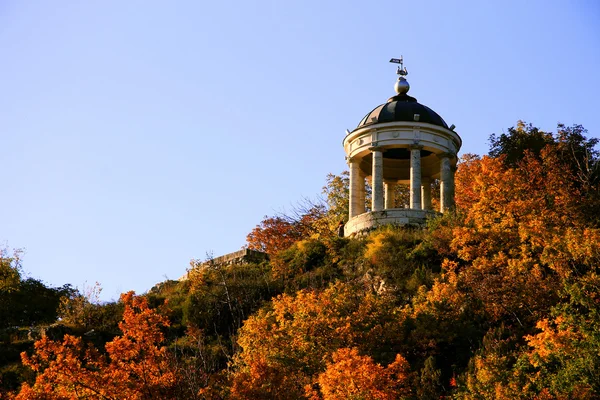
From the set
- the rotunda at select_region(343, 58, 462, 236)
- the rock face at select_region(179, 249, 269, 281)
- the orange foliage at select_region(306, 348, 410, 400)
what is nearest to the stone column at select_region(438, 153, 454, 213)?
the rotunda at select_region(343, 58, 462, 236)

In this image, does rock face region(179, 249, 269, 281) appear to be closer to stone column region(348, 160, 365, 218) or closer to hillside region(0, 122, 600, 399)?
hillside region(0, 122, 600, 399)

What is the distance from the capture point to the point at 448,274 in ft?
115

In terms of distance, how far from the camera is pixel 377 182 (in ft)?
150

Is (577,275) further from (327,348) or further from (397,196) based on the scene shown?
(397,196)

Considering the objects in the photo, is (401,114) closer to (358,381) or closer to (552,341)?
(552,341)

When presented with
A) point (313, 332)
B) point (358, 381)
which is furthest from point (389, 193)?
point (358, 381)

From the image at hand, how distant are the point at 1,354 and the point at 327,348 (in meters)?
15.3

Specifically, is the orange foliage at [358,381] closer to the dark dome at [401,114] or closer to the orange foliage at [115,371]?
the orange foliage at [115,371]

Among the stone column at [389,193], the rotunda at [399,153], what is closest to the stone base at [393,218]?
the rotunda at [399,153]

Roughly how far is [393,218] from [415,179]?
2388 millimetres

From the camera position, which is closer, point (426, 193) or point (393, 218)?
point (393, 218)

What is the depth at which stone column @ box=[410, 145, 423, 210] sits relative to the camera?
45.4m

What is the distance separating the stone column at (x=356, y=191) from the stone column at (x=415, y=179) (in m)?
2.78

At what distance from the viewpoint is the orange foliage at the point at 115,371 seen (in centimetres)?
2253
